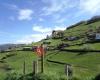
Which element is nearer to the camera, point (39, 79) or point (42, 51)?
point (39, 79)

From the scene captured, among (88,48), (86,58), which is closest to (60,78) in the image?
(86,58)

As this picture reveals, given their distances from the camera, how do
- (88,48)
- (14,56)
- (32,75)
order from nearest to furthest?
1. (32,75)
2. (88,48)
3. (14,56)

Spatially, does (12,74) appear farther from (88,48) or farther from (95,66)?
(88,48)

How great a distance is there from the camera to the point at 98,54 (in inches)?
2950

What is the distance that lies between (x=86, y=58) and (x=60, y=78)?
50846mm

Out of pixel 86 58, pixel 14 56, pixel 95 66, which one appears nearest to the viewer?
pixel 95 66

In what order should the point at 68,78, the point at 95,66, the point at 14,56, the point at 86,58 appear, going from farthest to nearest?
the point at 14,56, the point at 86,58, the point at 95,66, the point at 68,78

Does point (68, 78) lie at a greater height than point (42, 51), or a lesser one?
lesser

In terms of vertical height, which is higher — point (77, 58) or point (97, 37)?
point (97, 37)

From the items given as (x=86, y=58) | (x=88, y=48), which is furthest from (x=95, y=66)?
(x=88, y=48)

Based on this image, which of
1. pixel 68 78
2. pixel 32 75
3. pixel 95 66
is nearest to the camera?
pixel 68 78

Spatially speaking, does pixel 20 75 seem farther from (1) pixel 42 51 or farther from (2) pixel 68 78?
(2) pixel 68 78

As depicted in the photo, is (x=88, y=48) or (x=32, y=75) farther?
(x=88, y=48)

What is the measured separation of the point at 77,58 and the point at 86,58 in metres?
3.67
